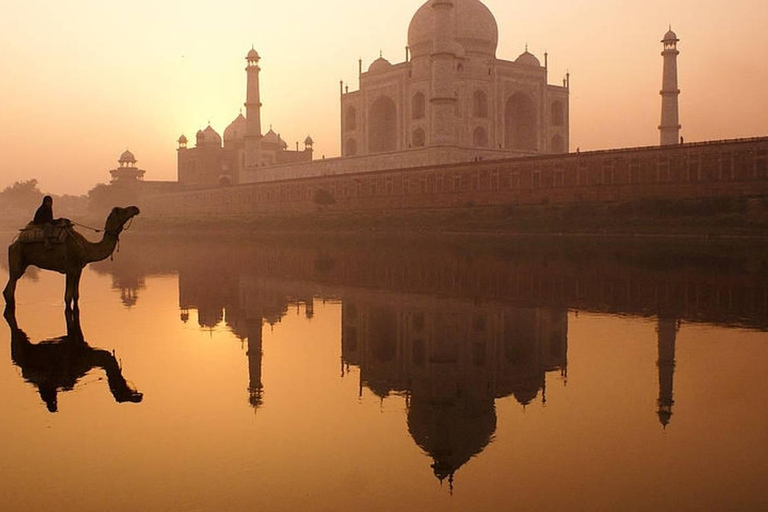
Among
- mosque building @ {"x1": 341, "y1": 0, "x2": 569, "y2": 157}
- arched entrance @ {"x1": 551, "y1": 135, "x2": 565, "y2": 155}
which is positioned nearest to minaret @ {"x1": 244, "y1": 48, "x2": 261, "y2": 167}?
mosque building @ {"x1": 341, "y1": 0, "x2": 569, "y2": 157}

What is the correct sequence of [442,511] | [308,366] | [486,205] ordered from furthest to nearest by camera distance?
1. [486,205]
2. [308,366]
3. [442,511]

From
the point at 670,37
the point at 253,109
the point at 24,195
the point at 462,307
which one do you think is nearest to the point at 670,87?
the point at 670,37

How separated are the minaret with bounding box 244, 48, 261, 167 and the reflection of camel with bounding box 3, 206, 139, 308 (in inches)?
2137

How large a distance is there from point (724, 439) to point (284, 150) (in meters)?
80.1

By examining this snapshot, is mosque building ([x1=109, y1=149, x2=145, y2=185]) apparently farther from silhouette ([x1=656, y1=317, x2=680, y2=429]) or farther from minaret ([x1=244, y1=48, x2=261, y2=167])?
silhouette ([x1=656, y1=317, x2=680, y2=429])

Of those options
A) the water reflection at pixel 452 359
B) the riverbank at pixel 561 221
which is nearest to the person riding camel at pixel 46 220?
the water reflection at pixel 452 359

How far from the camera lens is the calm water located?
3.96 meters

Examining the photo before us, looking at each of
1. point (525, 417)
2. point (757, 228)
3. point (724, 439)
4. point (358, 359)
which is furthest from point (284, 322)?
point (757, 228)

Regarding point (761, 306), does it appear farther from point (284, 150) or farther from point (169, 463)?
point (284, 150)

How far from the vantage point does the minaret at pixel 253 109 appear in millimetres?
62719

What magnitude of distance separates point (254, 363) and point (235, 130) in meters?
76.6

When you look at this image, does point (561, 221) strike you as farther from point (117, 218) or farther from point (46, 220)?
point (46, 220)

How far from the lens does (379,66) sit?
5919 cm

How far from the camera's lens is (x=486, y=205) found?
4066 cm
